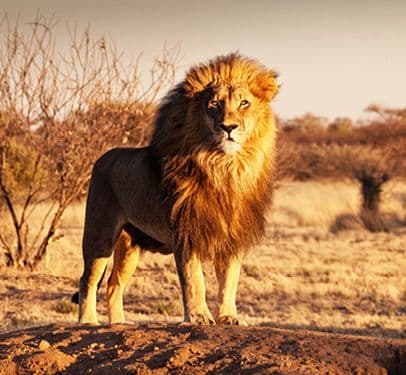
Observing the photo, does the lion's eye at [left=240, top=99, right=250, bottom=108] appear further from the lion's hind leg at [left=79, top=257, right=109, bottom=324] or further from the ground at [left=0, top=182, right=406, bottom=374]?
the lion's hind leg at [left=79, top=257, right=109, bottom=324]

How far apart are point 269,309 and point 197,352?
890 cm

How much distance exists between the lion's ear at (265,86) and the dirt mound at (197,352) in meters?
1.95

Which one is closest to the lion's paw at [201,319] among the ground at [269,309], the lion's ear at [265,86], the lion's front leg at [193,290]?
the lion's front leg at [193,290]

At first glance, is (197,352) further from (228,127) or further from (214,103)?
(214,103)

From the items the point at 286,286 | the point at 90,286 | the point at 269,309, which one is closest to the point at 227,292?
the point at 90,286

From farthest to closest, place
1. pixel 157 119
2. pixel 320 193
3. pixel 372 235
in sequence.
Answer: pixel 320 193
pixel 372 235
pixel 157 119

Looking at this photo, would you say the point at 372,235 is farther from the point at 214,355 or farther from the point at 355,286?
the point at 214,355

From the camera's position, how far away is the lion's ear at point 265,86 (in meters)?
7.61

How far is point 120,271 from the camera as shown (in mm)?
9008

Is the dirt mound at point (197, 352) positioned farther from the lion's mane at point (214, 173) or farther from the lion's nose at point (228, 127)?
the lion's nose at point (228, 127)

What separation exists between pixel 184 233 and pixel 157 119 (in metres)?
1.22

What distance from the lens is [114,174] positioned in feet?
28.4

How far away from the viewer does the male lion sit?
24.0ft

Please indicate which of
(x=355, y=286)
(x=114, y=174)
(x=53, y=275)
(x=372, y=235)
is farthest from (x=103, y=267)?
(x=372, y=235)
